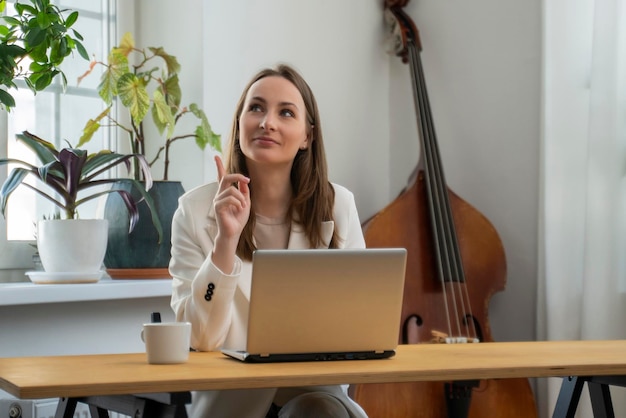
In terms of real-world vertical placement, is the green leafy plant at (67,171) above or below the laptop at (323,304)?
above

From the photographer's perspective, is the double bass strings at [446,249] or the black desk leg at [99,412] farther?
the double bass strings at [446,249]

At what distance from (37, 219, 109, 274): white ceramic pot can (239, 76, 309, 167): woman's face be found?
54cm

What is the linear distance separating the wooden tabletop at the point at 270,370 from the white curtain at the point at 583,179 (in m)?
0.90

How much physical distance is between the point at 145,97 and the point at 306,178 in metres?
0.63

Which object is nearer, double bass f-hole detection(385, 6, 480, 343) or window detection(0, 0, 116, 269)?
window detection(0, 0, 116, 269)

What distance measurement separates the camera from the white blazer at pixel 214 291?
1.84 meters

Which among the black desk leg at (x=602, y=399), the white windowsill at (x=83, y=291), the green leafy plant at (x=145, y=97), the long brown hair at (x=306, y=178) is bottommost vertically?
the black desk leg at (x=602, y=399)

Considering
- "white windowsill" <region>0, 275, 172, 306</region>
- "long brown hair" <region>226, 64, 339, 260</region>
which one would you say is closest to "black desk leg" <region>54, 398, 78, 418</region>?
"long brown hair" <region>226, 64, 339, 260</region>

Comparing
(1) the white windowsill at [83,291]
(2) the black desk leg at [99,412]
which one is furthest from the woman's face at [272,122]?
(2) the black desk leg at [99,412]

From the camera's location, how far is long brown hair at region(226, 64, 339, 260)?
210 cm

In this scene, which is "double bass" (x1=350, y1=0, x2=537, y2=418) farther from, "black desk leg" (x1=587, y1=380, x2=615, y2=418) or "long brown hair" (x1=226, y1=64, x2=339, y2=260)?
"black desk leg" (x1=587, y1=380, x2=615, y2=418)

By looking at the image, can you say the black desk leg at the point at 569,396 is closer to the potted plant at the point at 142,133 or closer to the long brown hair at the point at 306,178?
the long brown hair at the point at 306,178

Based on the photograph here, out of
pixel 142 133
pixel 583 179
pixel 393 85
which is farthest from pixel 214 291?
pixel 393 85

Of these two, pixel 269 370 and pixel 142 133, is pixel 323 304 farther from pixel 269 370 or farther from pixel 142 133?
pixel 142 133
